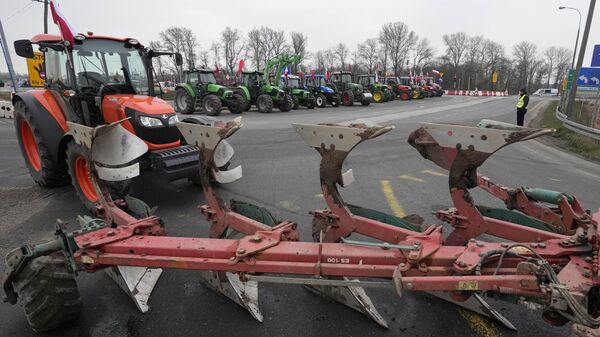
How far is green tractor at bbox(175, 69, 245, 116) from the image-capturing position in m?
19.0

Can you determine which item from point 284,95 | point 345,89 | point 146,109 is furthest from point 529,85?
point 146,109

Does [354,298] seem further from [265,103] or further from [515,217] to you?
[265,103]

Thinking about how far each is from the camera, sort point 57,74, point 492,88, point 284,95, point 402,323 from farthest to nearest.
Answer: point 492,88 < point 284,95 < point 57,74 < point 402,323

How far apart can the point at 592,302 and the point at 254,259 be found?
1895mm

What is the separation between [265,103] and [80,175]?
1606 centimetres

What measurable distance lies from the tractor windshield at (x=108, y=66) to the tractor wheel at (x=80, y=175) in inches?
45.6

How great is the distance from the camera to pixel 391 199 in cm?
560

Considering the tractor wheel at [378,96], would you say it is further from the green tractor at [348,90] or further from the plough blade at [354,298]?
the plough blade at [354,298]

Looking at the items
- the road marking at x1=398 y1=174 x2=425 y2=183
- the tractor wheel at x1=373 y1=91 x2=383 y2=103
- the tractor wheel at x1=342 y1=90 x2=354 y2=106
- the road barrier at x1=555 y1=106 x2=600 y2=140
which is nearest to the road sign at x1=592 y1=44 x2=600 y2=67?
the road barrier at x1=555 y1=106 x2=600 y2=140

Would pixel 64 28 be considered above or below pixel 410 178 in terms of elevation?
above

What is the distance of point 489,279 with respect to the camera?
192cm

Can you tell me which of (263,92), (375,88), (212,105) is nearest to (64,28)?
(212,105)

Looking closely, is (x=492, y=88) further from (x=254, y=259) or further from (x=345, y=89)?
(x=254, y=259)

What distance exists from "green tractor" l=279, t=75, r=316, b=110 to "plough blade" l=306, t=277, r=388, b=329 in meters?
20.7
